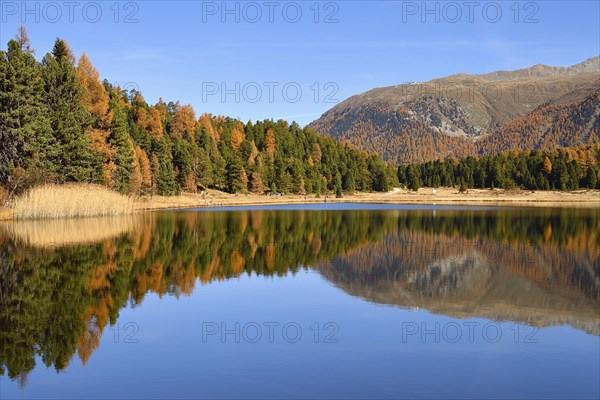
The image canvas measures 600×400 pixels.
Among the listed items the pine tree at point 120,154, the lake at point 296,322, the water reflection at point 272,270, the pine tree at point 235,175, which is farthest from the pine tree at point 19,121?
the pine tree at point 235,175

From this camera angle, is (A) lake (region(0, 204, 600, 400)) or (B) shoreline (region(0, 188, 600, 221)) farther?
(B) shoreline (region(0, 188, 600, 221))

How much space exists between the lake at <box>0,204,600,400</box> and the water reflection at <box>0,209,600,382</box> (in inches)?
3.8

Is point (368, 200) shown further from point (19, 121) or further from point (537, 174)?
point (19, 121)

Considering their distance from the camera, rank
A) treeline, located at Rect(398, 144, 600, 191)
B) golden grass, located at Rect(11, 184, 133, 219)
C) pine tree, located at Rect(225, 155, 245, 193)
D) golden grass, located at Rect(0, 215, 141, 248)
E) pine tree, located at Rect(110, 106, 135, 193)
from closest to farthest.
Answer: golden grass, located at Rect(0, 215, 141, 248) < golden grass, located at Rect(11, 184, 133, 219) < pine tree, located at Rect(110, 106, 135, 193) < pine tree, located at Rect(225, 155, 245, 193) < treeline, located at Rect(398, 144, 600, 191)

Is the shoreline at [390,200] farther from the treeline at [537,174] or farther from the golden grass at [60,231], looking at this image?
the golden grass at [60,231]

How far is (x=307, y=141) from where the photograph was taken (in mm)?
190750

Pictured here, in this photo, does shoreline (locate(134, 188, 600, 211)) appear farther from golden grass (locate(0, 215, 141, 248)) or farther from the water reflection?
the water reflection

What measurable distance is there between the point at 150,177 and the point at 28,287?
8081 centimetres

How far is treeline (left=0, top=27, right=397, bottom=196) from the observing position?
55875mm

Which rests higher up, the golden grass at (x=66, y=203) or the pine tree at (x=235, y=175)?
the pine tree at (x=235, y=175)

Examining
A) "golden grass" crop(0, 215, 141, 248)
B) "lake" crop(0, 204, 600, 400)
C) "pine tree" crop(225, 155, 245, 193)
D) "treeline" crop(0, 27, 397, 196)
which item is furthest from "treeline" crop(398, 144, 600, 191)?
"lake" crop(0, 204, 600, 400)

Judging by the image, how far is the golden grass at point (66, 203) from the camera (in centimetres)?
4988

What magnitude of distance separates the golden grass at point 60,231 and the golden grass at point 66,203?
117 centimetres

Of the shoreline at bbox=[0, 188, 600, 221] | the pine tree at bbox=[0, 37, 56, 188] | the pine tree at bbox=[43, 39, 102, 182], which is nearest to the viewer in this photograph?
the pine tree at bbox=[0, 37, 56, 188]
